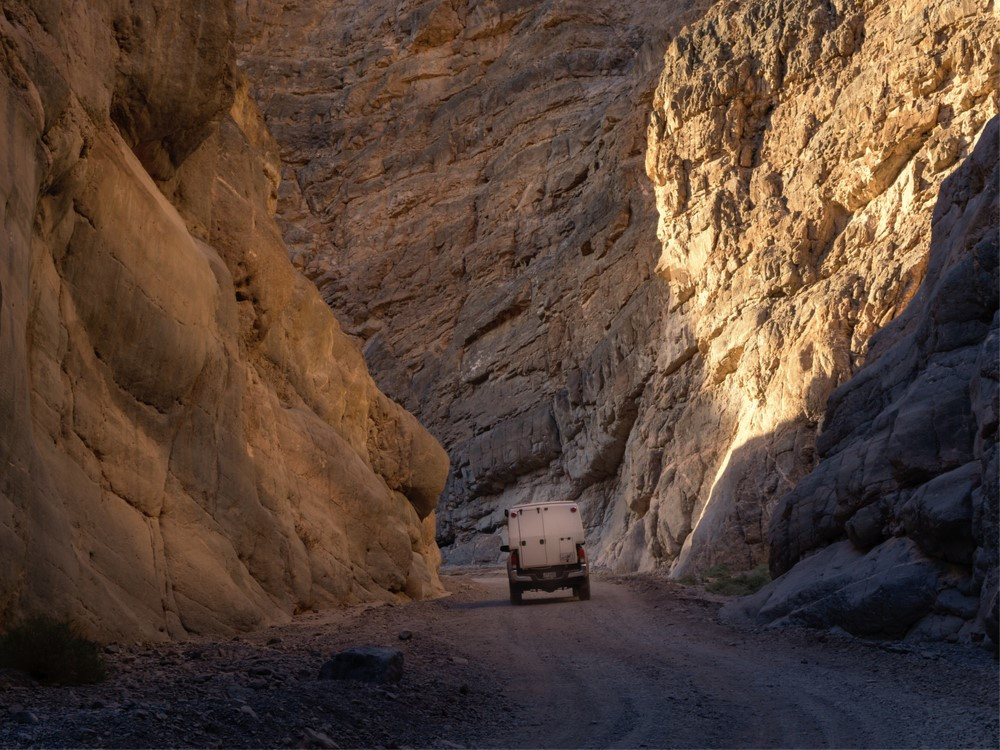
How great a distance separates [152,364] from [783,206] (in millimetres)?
25644

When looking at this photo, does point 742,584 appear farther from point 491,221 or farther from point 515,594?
point 491,221

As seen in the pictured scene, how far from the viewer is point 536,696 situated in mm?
10391

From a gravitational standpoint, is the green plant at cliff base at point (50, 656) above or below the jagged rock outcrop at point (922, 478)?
below

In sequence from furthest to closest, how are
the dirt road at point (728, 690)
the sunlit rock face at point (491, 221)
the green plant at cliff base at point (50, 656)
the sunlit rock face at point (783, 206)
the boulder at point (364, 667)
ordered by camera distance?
1. the sunlit rock face at point (491, 221)
2. the sunlit rock face at point (783, 206)
3. the boulder at point (364, 667)
4. the green plant at cliff base at point (50, 656)
5. the dirt road at point (728, 690)

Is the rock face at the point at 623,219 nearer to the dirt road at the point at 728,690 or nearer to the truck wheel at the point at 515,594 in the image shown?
the truck wheel at the point at 515,594

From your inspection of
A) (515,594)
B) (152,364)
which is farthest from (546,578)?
(152,364)

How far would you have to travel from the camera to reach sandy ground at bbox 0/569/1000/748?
25.2 ft

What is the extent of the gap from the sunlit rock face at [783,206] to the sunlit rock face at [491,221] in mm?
4407

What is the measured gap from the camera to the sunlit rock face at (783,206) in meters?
28.8

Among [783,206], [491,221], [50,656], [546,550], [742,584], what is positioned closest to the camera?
[50,656]

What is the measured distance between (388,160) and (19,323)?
6082 centimetres

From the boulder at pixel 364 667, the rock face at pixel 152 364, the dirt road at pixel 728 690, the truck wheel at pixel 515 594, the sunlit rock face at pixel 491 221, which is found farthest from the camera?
the sunlit rock face at pixel 491 221

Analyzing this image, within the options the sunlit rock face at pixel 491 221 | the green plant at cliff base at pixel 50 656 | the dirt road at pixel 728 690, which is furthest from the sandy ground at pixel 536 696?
the sunlit rock face at pixel 491 221

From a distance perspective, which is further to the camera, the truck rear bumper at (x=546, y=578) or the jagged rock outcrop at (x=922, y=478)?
the truck rear bumper at (x=546, y=578)
